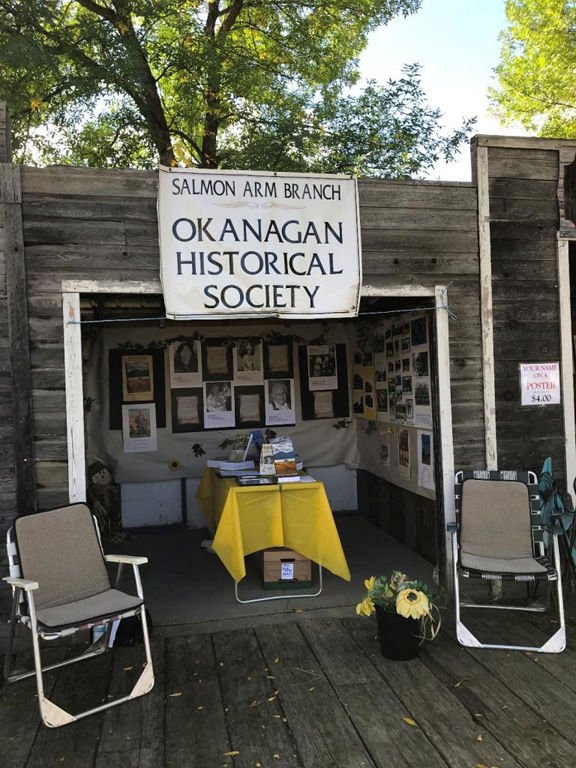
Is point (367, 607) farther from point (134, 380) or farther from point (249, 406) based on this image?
point (134, 380)

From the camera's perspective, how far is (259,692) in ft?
10.1

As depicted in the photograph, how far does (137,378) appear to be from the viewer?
20.8ft

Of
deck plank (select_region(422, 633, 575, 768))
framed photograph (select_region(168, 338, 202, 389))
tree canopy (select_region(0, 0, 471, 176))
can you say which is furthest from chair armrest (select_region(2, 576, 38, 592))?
tree canopy (select_region(0, 0, 471, 176))

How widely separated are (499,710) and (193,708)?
4.68 ft

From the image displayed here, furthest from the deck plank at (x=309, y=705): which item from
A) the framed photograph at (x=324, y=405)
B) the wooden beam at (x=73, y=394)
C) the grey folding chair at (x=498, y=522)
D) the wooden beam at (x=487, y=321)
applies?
the framed photograph at (x=324, y=405)

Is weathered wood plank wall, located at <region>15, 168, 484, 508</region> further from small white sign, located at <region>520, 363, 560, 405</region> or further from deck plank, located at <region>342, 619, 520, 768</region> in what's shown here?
deck plank, located at <region>342, 619, 520, 768</region>

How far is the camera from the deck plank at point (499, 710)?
8.31 ft

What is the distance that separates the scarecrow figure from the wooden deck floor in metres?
2.51

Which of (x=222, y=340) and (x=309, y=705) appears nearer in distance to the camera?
(x=309, y=705)

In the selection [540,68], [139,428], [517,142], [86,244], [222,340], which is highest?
[540,68]

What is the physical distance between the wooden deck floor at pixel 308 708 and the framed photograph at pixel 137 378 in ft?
10.0

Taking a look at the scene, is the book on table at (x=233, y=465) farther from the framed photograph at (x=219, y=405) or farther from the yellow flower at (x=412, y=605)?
the yellow flower at (x=412, y=605)

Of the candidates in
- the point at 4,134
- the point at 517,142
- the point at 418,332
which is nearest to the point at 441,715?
the point at 418,332

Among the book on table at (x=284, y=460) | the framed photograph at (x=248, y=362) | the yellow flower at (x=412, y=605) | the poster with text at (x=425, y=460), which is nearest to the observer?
the yellow flower at (x=412, y=605)
